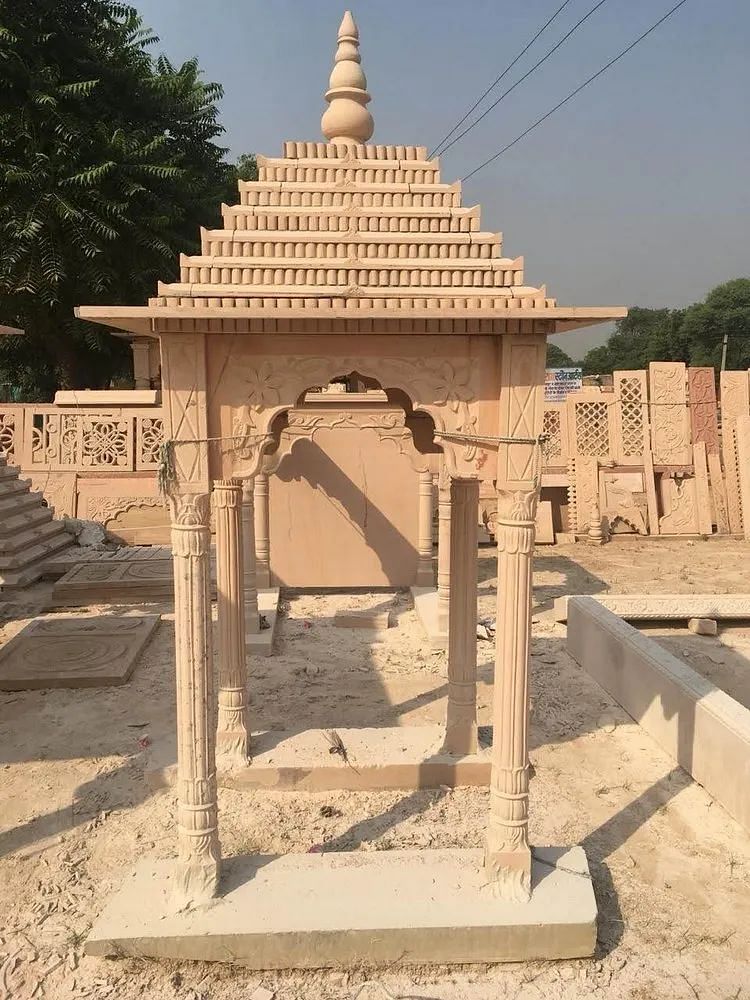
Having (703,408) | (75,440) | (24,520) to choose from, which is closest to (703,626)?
(703,408)

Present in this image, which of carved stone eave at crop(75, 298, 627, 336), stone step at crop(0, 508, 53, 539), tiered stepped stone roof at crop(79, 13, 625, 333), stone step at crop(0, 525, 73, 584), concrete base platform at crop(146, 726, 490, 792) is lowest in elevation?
concrete base platform at crop(146, 726, 490, 792)

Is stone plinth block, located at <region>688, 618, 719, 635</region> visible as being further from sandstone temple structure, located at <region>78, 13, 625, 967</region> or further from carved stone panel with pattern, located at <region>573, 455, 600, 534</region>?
carved stone panel with pattern, located at <region>573, 455, 600, 534</region>

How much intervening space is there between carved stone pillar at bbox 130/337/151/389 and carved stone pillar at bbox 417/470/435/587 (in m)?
9.32

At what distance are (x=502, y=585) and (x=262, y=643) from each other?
13.4ft

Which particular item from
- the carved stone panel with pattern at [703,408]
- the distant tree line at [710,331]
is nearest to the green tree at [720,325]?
the distant tree line at [710,331]

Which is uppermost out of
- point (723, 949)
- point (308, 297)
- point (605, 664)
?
point (308, 297)

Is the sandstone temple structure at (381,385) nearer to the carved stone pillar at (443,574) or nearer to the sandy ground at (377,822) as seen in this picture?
the sandy ground at (377,822)

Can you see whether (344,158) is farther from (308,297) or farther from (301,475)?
(301,475)

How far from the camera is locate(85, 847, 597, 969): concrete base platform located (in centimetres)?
288

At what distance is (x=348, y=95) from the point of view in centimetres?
399

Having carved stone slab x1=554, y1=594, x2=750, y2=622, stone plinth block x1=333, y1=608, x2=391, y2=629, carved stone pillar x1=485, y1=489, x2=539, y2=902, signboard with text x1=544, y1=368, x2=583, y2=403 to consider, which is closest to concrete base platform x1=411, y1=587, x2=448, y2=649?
stone plinth block x1=333, y1=608, x2=391, y2=629

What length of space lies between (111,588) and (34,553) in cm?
190

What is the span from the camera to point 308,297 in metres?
3.03

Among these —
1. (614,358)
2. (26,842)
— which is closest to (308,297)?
(26,842)
